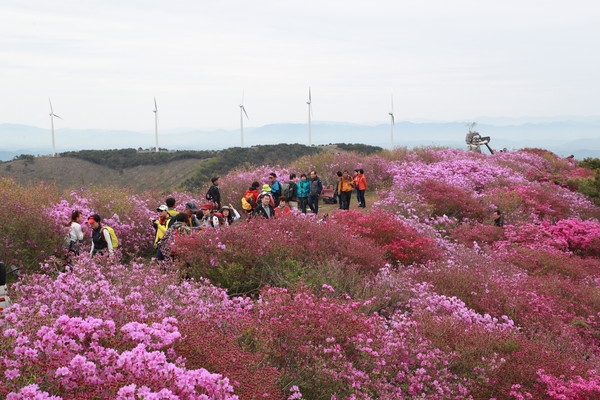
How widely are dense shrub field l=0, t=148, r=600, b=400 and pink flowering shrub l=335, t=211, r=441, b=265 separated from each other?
0.06m

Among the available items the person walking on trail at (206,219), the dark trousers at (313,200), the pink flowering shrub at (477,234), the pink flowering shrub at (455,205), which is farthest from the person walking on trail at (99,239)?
the pink flowering shrub at (455,205)

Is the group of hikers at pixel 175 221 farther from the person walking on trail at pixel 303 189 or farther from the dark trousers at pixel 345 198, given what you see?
the dark trousers at pixel 345 198

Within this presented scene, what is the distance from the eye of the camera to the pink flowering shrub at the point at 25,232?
38.1ft

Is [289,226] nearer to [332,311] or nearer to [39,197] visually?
[332,311]

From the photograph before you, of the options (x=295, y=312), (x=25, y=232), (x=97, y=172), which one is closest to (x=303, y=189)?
(x=25, y=232)

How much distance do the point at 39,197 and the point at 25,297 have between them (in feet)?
24.8

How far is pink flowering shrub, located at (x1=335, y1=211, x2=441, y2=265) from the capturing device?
13250mm

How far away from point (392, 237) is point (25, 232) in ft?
29.6

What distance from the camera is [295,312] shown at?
7078 mm

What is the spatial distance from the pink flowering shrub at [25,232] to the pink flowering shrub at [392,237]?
7.23 m

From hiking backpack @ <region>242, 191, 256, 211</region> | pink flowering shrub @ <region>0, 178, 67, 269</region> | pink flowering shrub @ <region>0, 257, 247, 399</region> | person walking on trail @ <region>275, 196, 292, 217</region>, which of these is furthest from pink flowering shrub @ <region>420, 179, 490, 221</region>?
pink flowering shrub @ <region>0, 257, 247, 399</region>

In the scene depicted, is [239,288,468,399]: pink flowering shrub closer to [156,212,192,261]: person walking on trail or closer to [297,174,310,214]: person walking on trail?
[156,212,192,261]: person walking on trail

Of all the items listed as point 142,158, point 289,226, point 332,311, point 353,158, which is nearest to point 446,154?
point 353,158

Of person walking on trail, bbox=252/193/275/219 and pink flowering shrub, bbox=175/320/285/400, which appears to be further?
person walking on trail, bbox=252/193/275/219
